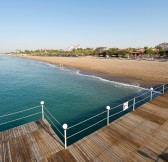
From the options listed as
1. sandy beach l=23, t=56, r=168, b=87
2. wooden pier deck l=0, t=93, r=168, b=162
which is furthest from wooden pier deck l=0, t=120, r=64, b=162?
sandy beach l=23, t=56, r=168, b=87

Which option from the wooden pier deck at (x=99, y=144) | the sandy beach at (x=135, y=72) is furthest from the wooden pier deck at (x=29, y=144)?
the sandy beach at (x=135, y=72)

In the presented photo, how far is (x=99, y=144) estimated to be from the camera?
22.2 feet

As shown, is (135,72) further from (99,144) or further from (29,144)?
(29,144)

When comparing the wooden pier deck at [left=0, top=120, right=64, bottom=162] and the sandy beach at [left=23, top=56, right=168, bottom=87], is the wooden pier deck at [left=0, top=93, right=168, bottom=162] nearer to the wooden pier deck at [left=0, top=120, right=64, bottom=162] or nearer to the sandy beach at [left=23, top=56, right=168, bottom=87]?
the wooden pier deck at [left=0, top=120, right=64, bottom=162]

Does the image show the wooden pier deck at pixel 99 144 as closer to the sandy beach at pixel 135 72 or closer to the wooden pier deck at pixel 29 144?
the wooden pier deck at pixel 29 144

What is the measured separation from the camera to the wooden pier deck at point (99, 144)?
5.96 meters

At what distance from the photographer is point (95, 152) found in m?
6.23

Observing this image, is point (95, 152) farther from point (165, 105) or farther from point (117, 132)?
point (165, 105)

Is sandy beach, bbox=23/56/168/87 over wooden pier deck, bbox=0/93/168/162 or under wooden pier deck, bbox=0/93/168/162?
under

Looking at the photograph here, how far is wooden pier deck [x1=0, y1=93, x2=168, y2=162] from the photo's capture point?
19.6 ft

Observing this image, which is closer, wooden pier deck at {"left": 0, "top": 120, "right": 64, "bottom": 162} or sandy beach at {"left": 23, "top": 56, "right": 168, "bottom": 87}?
wooden pier deck at {"left": 0, "top": 120, "right": 64, "bottom": 162}

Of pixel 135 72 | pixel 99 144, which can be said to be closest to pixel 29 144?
pixel 99 144

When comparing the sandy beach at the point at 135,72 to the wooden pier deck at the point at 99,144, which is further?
the sandy beach at the point at 135,72

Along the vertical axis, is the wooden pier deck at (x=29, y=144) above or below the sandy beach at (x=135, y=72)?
above
